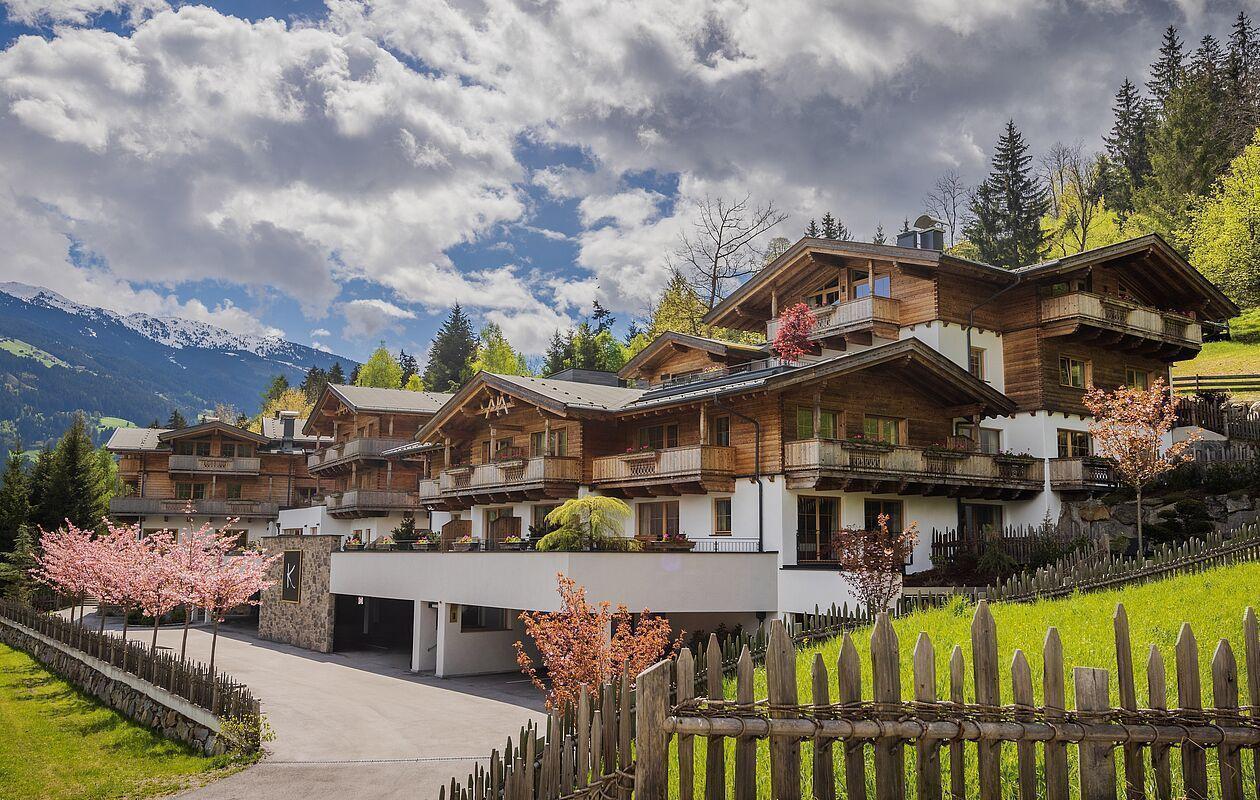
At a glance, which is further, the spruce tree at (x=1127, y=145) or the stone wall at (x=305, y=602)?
the spruce tree at (x=1127, y=145)

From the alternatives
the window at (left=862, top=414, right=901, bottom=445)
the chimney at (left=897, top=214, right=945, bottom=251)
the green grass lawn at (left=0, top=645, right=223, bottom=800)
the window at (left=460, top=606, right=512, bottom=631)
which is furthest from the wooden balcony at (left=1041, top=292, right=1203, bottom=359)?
the green grass lawn at (left=0, top=645, right=223, bottom=800)

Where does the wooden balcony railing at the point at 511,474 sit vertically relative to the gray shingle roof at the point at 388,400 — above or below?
below

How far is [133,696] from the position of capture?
28.2 meters

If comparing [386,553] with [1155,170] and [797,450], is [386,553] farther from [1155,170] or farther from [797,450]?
[1155,170]

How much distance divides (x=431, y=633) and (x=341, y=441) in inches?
1244

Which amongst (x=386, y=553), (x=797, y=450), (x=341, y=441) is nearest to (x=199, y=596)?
(x=386, y=553)

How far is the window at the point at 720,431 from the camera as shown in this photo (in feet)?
109

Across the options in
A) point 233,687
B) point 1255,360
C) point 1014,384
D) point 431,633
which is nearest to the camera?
point 233,687

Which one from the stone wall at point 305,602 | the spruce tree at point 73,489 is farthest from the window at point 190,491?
the stone wall at point 305,602

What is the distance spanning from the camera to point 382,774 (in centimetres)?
1862

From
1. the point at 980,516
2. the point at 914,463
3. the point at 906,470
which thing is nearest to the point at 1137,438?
the point at 914,463

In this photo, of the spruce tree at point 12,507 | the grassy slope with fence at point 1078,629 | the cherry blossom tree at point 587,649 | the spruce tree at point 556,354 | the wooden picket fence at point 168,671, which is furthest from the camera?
the spruce tree at point 556,354

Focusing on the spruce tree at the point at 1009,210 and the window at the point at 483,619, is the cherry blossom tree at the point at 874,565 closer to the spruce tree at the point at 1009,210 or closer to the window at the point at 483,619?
the window at the point at 483,619

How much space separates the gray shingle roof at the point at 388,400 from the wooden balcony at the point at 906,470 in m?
35.5
